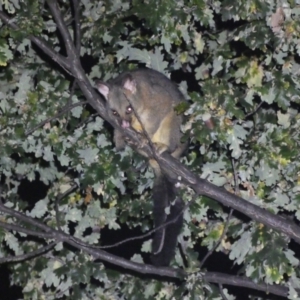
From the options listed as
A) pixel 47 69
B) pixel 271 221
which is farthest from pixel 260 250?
pixel 47 69

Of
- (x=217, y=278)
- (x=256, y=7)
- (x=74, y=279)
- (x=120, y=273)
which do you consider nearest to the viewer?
(x=256, y=7)

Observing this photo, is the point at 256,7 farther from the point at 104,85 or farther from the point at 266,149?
the point at 104,85

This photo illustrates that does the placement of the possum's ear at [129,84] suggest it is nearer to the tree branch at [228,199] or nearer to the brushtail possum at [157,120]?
the brushtail possum at [157,120]

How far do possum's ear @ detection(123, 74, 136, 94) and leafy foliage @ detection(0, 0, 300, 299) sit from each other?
0.16m

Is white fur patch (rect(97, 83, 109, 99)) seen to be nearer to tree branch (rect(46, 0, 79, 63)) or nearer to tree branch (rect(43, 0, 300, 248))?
tree branch (rect(46, 0, 79, 63))

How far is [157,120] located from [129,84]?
34cm

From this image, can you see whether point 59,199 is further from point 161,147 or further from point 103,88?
point 103,88

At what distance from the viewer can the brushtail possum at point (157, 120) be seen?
4801mm

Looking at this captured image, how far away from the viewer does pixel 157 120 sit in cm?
503

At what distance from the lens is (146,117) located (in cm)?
507

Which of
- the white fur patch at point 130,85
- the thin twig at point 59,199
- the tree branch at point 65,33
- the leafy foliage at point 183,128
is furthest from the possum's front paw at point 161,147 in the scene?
the tree branch at point 65,33

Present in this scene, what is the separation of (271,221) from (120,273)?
173cm

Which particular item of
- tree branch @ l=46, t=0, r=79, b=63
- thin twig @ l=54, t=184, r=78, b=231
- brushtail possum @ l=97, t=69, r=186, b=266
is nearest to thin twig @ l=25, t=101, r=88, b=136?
tree branch @ l=46, t=0, r=79, b=63

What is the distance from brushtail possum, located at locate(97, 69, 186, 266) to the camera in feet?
15.8
